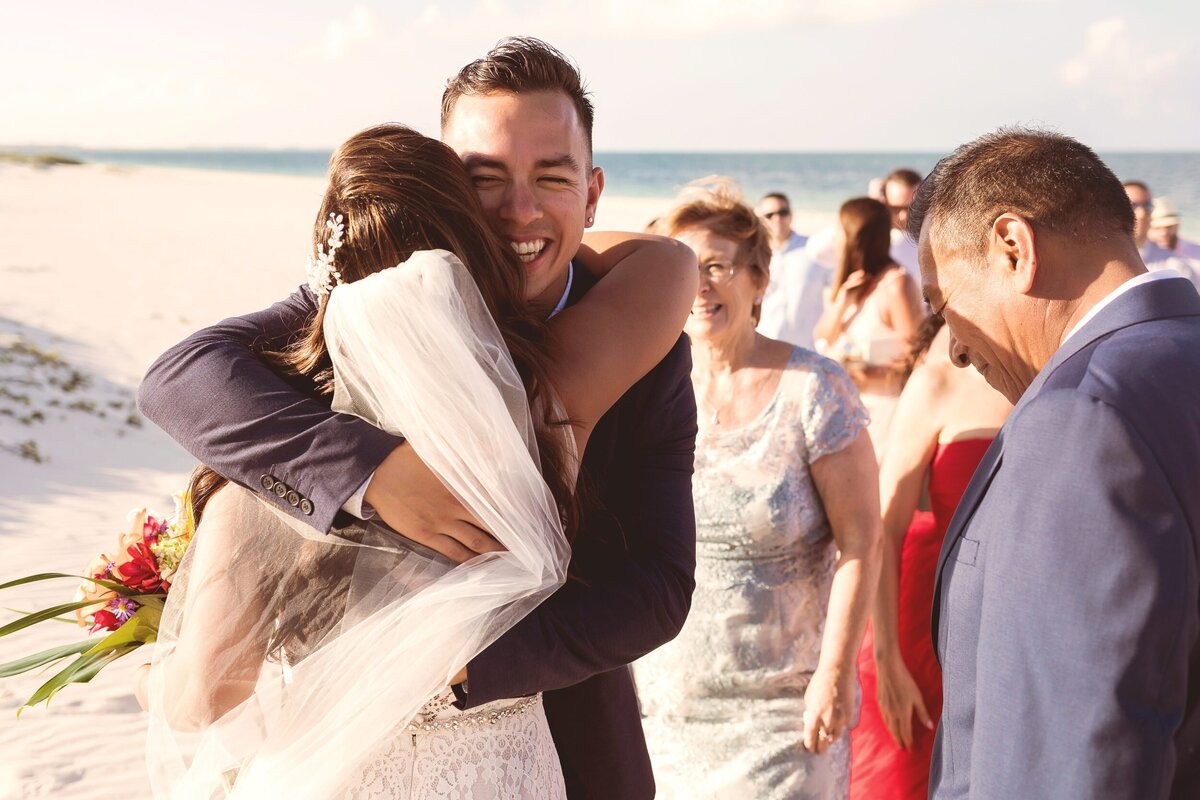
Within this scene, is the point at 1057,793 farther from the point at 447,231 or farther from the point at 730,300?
the point at 730,300

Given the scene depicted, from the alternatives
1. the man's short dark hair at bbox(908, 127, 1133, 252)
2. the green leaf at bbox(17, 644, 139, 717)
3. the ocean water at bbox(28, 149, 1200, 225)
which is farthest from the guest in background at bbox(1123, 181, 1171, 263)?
the ocean water at bbox(28, 149, 1200, 225)

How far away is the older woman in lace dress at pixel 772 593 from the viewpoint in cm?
350

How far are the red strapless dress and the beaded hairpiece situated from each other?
253 centimetres

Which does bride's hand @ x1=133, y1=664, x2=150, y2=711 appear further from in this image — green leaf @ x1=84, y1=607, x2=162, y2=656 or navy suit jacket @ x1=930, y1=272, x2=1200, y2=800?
navy suit jacket @ x1=930, y1=272, x2=1200, y2=800

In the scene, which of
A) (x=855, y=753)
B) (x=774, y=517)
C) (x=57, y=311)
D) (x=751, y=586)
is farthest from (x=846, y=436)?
(x=57, y=311)

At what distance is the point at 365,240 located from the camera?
5.79ft

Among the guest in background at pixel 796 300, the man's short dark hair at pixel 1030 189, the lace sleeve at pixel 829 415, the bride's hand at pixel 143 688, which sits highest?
the man's short dark hair at pixel 1030 189

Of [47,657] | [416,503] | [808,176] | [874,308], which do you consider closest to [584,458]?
[416,503]

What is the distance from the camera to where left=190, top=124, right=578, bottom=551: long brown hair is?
177 centimetres

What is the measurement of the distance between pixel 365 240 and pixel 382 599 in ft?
1.83

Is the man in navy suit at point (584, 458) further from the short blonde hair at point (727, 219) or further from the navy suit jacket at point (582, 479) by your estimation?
the short blonde hair at point (727, 219)

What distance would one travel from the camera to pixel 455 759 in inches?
76.4

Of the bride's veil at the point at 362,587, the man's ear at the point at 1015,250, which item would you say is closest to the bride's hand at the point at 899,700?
the man's ear at the point at 1015,250

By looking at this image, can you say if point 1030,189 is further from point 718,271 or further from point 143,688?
point 718,271
